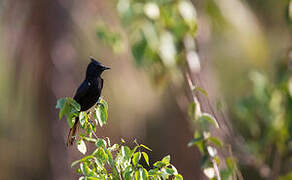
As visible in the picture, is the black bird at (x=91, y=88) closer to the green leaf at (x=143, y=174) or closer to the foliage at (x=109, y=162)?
the foliage at (x=109, y=162)

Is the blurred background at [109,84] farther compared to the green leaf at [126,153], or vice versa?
the blurred background at [109,84]

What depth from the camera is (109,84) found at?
20.6ft

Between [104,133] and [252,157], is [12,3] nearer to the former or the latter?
[104,133]

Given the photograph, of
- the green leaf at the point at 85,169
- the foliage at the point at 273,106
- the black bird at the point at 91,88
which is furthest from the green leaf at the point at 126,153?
the foliage at the point at 273,106

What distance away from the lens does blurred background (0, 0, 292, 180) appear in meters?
4.20

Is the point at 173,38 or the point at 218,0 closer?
the point at 173,38

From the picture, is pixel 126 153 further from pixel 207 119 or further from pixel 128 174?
pixel 207 119

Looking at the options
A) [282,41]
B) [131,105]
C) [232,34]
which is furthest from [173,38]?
[282,41]

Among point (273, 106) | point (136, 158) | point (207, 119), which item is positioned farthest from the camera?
point (273, 106)

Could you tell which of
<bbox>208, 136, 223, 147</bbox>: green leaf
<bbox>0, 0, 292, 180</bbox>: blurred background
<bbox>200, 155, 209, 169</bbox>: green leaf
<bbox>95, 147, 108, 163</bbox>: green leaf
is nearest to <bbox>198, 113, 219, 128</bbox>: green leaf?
<bbox>208, 136, 223, 147</bbox>: green leaf

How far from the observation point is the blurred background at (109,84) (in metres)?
4.20

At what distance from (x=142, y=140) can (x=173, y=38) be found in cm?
392

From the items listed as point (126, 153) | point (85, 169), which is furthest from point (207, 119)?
point (85, 169)

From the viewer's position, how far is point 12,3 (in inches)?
224
